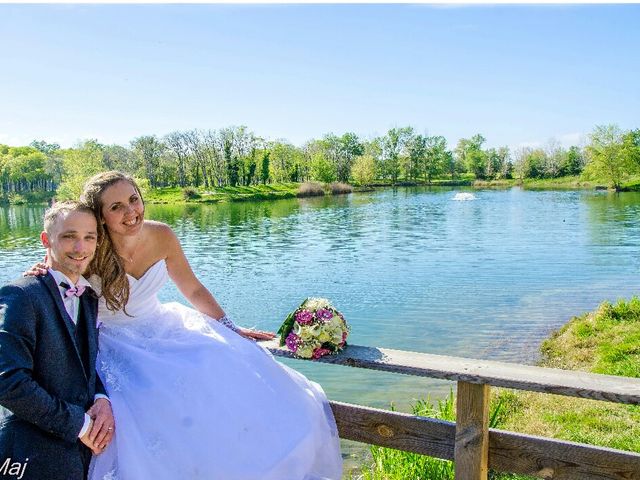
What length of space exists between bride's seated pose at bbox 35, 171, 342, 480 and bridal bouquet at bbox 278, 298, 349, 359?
18 cm

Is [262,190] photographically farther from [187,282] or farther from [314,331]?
A: [314,331]

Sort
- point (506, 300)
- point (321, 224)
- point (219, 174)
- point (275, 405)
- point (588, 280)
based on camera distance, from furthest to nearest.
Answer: point (219, 174) → point (321, 224) → point (588, 280) → point (506, 300) → point (275, 405)

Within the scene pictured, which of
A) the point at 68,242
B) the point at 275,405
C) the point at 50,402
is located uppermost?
the point at 68,242

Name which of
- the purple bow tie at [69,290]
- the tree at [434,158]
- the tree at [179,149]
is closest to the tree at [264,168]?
the tree at [179,149]

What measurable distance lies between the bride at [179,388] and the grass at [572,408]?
1.77 meters

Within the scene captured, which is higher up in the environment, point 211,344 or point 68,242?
point 68,242

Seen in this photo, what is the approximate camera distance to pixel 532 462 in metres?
2.65

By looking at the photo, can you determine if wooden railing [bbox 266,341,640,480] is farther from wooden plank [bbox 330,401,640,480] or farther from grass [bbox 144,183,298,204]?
grass [bbox 144,183,298,204]

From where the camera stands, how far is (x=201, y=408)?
2502 millimetres

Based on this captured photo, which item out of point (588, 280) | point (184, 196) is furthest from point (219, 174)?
point (588, 280)

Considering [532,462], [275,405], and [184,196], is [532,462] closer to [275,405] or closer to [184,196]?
[275,405]

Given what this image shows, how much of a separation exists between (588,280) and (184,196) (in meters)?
58.8

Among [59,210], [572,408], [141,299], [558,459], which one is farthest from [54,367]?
[572,408]

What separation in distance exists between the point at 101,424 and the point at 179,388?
0.35 m
